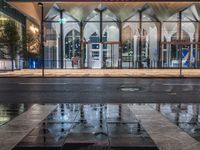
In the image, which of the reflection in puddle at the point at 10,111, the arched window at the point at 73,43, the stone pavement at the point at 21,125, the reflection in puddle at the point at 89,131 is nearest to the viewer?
the reflection in puddle at the point at 89,131

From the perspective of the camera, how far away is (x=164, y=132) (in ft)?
28.1

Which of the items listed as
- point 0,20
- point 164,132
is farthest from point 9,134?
point 0,20

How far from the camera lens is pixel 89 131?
28.2 feet

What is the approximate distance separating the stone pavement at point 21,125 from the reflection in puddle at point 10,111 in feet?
0.64

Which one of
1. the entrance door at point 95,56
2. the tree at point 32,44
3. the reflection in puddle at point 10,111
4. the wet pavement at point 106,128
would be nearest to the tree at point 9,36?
the tree at point 32,44

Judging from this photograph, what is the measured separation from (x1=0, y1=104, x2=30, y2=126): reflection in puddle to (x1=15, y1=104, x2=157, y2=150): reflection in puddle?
1.05 metres

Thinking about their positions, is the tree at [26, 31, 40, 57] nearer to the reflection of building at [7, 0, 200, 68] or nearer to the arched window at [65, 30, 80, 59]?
the reflection of building at [7, 0, 200, 68]

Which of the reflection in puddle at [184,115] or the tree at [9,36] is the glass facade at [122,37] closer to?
the tree at [9,36]

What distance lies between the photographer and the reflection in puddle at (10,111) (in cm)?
1053

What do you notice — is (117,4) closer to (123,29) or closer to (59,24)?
(123,29)

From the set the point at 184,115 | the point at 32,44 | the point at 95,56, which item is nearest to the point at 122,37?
the point at 95,56

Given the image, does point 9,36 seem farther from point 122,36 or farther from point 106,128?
point 106,128

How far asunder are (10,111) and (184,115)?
5.08 metres

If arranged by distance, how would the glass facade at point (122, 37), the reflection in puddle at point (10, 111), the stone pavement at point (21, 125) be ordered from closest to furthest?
the stone pavement at point (21, 125) → the reflection in puddle at point (10, 111) → the glass facade at point (122, 37)
